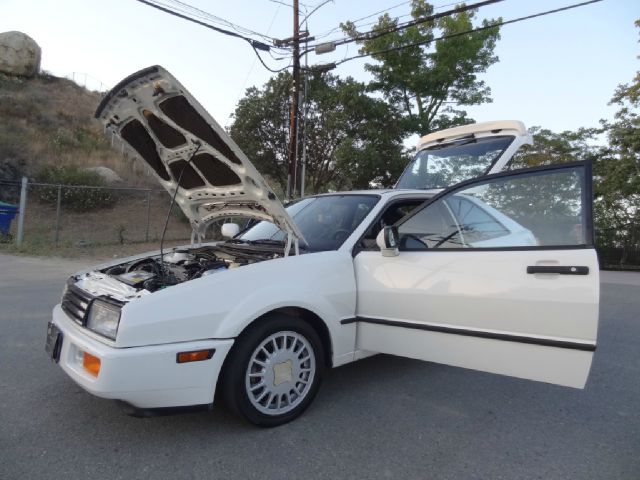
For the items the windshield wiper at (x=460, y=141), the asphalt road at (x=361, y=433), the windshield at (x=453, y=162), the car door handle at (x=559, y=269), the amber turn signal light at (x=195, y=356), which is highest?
the windshield wiper at (x=460, y=141)

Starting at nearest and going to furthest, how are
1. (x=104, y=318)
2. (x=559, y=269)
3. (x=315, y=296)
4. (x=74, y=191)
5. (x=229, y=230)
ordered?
1. (x=104, y=318)
2. (x=559, y=269)
3. (x=315, y=296)
4. (x=229, y=230)
5. (x=74, y=191)

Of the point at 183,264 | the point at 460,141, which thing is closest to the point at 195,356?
the point at 183,264

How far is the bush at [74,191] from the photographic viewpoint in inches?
699

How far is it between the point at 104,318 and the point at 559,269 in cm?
264

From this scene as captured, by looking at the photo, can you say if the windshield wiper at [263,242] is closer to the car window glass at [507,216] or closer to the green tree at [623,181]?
the car window glass at [507,216]

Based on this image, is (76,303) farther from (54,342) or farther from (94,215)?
(94,215)

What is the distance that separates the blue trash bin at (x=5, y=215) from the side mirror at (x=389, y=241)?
12734mm

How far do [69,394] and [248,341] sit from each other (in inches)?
59.5

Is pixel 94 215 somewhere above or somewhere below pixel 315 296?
below

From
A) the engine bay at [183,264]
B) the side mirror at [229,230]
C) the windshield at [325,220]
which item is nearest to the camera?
the engine bay at [183,264]

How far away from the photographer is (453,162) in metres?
5.56

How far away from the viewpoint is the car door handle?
2514 mm

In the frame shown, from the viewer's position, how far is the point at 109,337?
2.37m

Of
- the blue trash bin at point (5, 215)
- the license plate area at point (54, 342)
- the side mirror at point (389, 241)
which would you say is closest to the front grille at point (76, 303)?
the license plate area at point (54, 342)
